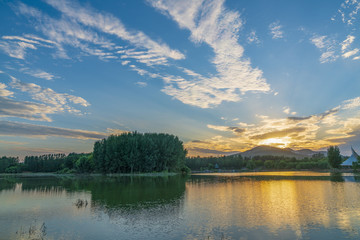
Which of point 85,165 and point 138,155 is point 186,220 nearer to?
point 138,155

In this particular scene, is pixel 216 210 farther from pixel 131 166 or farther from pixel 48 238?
pixel 131 166

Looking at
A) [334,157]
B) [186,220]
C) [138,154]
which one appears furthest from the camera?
[334,157]

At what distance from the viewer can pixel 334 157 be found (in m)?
142

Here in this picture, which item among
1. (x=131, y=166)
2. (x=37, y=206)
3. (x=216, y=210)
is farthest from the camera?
(x=131, y=166)

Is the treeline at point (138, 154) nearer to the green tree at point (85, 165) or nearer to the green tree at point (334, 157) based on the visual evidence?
the green tree at point (85, 165)

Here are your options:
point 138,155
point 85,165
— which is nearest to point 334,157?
point 138,155

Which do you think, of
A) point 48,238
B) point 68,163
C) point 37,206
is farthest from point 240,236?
point 68,163

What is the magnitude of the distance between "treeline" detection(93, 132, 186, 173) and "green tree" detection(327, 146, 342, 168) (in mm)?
87593

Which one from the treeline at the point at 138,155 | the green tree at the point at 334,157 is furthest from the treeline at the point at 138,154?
the green tree at the point at 334,157

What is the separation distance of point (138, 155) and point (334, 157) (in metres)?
113

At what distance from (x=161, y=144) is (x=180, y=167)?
19.6 metres

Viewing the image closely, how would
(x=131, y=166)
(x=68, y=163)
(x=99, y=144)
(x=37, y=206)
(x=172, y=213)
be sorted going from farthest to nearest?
(x=68, y=163) < (x=99, y=144) < (x=131, y=166) < (x=37, y=206) < (x=172, y=213)

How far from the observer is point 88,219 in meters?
24.2

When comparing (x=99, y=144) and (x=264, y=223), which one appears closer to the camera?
(x=264, y=223)
